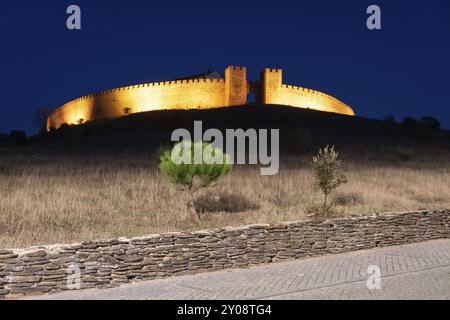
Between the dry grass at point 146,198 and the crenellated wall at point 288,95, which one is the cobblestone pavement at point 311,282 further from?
the crenellated wall at point 288,95

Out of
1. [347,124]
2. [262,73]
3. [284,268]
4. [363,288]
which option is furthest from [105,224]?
[262,73]

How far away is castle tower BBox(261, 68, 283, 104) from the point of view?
61.7 meters

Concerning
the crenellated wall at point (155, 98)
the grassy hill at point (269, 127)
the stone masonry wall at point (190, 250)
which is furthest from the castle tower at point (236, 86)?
the stone masonry wall at point (190, 250)

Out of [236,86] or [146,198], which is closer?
[146,198]

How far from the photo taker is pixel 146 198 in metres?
13.7

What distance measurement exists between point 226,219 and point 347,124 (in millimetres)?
37695

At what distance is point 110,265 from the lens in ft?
27.9

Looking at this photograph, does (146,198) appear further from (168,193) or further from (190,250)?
(190,250)

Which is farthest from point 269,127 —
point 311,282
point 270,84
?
point 311,282

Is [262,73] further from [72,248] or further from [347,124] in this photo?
[72,248]

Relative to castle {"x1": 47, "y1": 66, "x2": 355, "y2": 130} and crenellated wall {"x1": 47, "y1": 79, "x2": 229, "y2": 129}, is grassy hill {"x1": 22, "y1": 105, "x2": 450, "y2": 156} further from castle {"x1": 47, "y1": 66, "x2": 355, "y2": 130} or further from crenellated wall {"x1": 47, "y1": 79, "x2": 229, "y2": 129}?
crenellated wall {"x1": 47, "y1": 79, "x2": 229, "y2": 129}

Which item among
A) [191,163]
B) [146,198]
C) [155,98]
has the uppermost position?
[155,98]

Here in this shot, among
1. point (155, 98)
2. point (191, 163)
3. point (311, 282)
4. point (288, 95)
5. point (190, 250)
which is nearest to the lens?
point (311, 282)

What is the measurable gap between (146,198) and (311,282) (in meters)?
6.44
